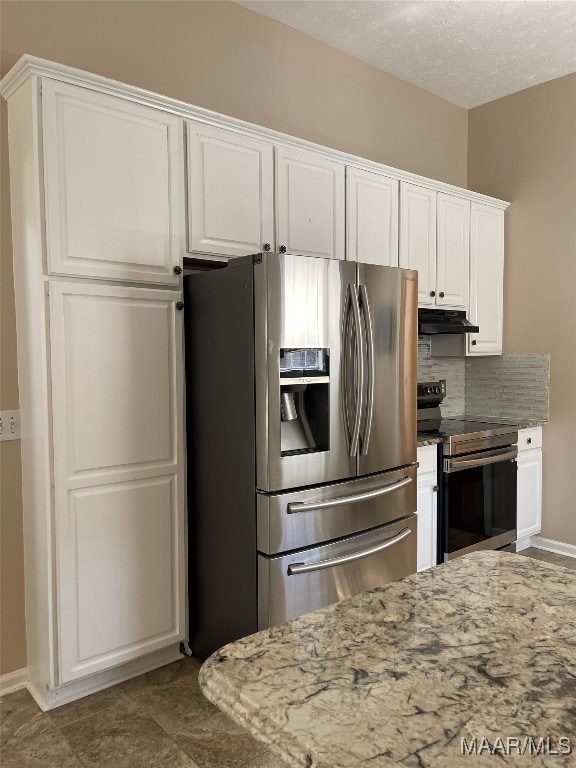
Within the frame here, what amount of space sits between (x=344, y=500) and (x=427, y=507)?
0.93m

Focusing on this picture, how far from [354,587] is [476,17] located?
287 cm

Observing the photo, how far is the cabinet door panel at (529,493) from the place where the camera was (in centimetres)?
381

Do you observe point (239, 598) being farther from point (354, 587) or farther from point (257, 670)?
point (257, 670)

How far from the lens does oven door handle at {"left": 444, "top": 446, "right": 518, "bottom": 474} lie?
10.6 feet

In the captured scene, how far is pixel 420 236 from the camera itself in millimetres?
3504

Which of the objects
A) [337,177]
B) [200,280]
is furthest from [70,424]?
[337,177]

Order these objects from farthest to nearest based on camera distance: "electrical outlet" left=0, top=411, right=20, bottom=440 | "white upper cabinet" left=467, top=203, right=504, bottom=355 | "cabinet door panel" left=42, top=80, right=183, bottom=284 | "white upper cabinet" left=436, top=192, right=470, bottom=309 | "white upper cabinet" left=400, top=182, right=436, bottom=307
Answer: "white upper cabinet" left=467, top=203, right=504, bottom=355 → "white upper cabinet" left=436, top=192, right=470, bottom=309 → "white upper cabinet" left=400, top=182, right=436, bottom=307 → "electrical outlet" left=0, top=411, right=20, bottom=440 → "cabinet door panel" left=42, top=80, right=183, bottom=284

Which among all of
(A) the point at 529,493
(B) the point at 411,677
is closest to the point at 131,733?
(B) the point at 411,677

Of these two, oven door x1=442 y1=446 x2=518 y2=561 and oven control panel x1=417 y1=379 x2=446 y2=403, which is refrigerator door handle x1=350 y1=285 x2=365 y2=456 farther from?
oven control panel x1=417 y1=379 x2=446 y2=403

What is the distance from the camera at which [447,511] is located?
3223 millimetres

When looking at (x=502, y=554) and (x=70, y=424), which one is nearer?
(x=502, y=554)

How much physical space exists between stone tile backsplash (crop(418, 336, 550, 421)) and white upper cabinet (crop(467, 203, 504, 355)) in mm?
186
